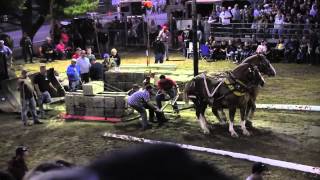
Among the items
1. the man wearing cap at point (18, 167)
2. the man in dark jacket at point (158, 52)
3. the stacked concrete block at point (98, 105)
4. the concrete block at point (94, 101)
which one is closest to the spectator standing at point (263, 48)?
the man in dark jacket at point (158, 52)

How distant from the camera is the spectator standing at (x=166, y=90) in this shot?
1568 cm

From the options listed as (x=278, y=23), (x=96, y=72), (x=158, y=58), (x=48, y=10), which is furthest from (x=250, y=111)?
(x=48, y=10)

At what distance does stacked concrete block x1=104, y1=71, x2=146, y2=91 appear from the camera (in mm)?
18750

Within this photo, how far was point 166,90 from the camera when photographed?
16000 mm

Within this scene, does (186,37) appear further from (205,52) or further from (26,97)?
(26,97)

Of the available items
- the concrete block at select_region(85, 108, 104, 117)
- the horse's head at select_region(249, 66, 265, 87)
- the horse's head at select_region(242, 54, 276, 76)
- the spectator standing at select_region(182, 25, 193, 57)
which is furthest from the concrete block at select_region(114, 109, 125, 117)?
the spectator standing at select_region(182, 25, 193, 57)

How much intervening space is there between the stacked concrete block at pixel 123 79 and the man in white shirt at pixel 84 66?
666 millimetres

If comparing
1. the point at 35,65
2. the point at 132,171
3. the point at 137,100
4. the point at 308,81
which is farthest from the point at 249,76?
the point at 35,65

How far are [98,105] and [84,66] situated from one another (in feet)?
11.0

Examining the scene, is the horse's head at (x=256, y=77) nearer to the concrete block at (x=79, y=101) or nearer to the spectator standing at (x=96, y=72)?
the concrete block at (x=79, y=101)

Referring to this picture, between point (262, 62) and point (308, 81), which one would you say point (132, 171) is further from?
point (308, 81)

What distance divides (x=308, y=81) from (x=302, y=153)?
924 centimetres

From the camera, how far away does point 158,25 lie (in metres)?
33.7

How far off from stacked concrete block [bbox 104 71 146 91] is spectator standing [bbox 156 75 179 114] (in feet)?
8.62
